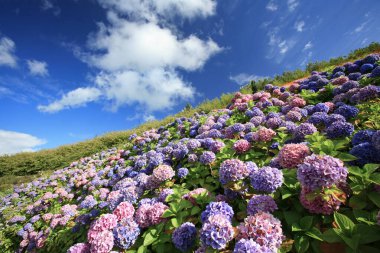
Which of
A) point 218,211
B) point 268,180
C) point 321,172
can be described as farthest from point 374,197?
point 218,211

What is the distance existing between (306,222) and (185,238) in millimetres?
1069

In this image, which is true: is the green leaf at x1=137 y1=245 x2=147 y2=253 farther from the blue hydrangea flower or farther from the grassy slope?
the grassy slope

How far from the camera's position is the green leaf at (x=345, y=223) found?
5.87 feet

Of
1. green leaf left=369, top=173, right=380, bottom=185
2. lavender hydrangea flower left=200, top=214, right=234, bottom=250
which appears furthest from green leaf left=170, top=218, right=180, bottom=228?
green leaf left=369, top=173, right=380, bottom=185

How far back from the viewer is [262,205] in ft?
6.88

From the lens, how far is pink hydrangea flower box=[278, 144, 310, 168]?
2.48 m

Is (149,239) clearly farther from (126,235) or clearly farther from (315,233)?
(315,233)

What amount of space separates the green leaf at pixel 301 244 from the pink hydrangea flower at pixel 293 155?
0.80 meters

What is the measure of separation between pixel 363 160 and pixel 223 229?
173 centimetres

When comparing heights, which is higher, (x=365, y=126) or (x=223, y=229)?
(x=365, y=126)

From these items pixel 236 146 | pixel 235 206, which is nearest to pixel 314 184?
pixel 235 206

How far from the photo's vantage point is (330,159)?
1927mm

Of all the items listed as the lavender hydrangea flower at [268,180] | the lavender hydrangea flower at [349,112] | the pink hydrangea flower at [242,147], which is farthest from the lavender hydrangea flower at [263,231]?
the lavender hydrangea flower at [349,112]

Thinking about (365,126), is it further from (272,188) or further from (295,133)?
(272,188)
